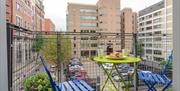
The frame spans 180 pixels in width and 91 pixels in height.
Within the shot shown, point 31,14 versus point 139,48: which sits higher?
point 31,14

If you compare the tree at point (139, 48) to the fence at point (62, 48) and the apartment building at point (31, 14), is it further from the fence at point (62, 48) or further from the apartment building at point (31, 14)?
the apartment building at point (31, 14)

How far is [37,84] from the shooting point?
2.08 meters

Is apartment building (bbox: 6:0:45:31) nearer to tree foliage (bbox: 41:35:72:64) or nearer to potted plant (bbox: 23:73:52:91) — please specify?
tree foliage (bbox: 41:35:72:64)

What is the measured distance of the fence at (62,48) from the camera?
2.19m

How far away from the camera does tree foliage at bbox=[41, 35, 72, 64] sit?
246 cm

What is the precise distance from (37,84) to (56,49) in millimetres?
643

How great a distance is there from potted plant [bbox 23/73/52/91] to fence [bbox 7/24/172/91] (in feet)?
0.28
